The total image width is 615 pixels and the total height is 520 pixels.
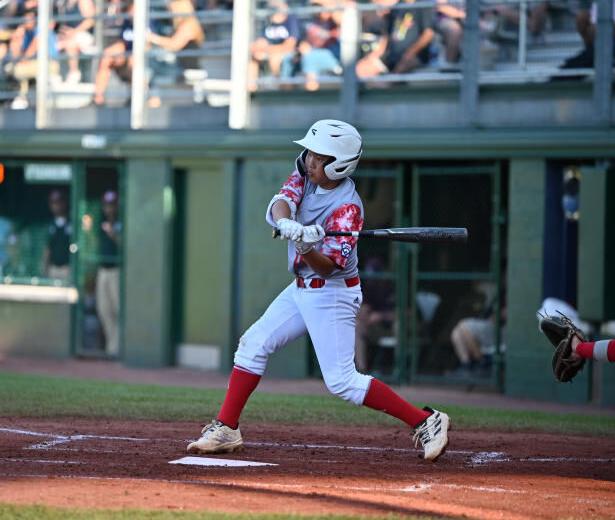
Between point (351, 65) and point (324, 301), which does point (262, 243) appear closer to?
point (351, 65)

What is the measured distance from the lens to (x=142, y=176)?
17.7m

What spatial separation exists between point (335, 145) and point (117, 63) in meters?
11.5

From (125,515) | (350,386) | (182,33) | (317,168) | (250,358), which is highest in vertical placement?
(182,33)

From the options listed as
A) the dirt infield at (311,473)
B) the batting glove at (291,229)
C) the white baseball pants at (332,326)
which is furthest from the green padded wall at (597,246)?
the batting glove at (291,229)

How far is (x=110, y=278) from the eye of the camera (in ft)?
60.0

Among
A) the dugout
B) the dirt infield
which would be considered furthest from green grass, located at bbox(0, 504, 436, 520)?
the dugout

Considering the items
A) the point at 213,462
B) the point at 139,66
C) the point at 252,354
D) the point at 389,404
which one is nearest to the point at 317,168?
the point at 252,354

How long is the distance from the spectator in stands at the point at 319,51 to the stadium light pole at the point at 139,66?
2.13 metres

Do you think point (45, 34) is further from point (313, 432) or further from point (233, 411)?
point (233, 411)

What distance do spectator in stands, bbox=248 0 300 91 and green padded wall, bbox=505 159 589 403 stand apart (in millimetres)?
3563

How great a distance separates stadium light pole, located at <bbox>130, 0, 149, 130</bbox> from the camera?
17.7m

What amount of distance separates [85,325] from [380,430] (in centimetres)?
910

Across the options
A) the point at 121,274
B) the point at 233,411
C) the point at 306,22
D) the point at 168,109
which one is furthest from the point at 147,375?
the point at 233,411

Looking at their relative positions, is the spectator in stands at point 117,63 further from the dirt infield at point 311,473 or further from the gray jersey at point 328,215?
the gray jersey at point 328,215
